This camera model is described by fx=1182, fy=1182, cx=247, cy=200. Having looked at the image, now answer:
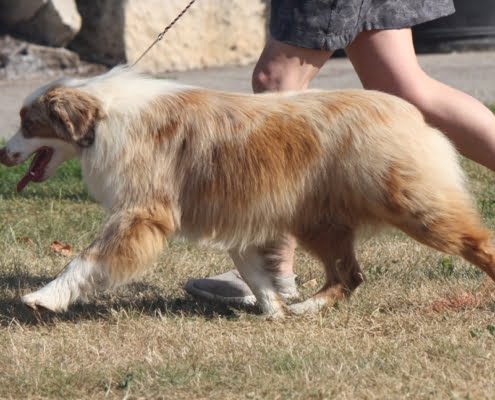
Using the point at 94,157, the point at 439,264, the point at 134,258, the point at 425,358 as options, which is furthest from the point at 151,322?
the point at 439,264

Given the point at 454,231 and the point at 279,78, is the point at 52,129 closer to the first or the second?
the point at 279,78

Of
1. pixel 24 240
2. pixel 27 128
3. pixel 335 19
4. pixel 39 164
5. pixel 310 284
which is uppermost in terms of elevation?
pixel 335 19

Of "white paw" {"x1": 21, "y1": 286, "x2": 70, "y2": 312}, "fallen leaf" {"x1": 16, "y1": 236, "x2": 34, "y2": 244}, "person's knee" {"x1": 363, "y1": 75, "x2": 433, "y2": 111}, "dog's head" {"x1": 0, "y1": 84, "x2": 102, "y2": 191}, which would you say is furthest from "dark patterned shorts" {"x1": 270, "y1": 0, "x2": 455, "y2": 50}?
"fallen leaf" {"x1": 16, "y1": 236, "x2": 34, "y2": 244}

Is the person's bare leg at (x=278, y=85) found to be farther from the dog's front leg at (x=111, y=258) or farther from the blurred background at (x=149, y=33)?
the blurred background at (x=149, y=33)

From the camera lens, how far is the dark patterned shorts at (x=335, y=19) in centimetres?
472

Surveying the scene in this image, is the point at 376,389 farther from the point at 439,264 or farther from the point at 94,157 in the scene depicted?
the point at 439,264

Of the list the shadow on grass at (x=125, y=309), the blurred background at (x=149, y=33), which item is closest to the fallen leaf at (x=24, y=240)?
the shadow on grass at (x=125, y=309)

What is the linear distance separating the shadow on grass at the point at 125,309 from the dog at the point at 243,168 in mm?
316

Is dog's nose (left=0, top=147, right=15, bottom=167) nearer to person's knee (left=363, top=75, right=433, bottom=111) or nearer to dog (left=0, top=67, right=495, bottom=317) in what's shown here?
dog (left=0, top=67, right=495, bottom=317)

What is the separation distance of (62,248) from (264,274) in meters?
1.50

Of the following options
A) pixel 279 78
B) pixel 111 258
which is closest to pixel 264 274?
pixel 111 258

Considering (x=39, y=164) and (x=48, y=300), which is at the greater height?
(x=39, y=164)

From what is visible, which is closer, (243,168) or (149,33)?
(243,168)

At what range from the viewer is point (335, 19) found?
15.5 ft
